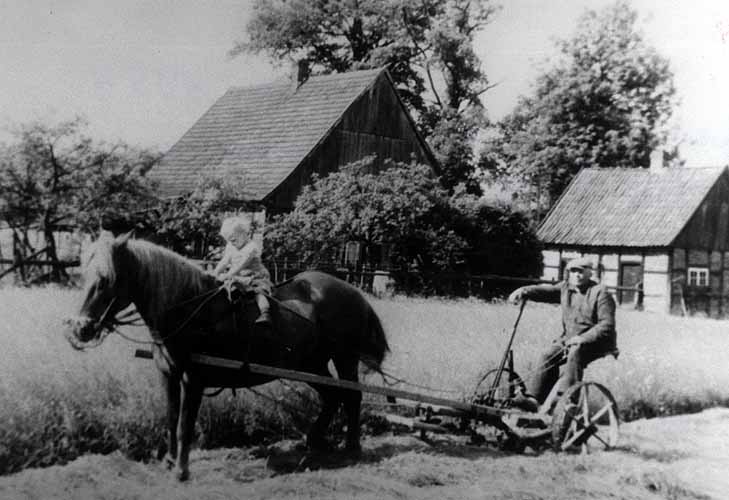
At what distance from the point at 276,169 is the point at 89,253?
3451 mm

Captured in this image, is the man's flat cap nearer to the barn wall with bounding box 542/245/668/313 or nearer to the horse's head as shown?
the horse's head

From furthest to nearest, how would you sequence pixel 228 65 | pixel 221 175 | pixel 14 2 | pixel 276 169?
pixel 276 169
pixel 221 175
pixel 228 65
pixel 14 2

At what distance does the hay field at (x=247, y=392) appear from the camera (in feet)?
15.5

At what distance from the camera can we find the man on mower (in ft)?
19.5

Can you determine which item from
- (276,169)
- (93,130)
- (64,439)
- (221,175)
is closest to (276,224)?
(276,169)

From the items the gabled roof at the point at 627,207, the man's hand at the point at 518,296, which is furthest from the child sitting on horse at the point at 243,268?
the gabled roof at the point at 627,207

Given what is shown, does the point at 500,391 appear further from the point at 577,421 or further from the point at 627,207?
the point at 627,207

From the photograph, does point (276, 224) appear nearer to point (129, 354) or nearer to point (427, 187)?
point (129, 354)

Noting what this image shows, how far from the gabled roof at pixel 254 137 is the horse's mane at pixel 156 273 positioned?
158cm

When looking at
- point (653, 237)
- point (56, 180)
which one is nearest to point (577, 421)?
point (56, 180)

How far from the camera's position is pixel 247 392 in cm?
589

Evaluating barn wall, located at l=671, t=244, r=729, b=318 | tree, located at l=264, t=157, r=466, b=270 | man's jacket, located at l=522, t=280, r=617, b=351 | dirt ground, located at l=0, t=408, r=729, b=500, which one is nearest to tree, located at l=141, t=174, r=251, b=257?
dirt ground, located at l=0, t=408, r=729, b=500

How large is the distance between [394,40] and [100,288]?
11.1 feet

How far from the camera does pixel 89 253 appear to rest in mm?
4156
